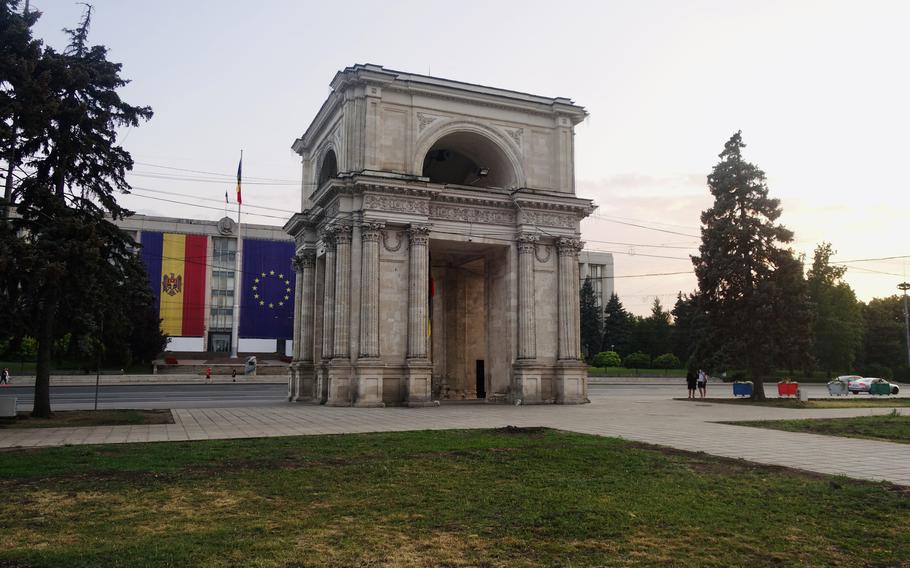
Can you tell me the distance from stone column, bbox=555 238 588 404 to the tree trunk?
2224 centimetres

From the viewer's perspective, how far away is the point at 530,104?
3650 centimetres

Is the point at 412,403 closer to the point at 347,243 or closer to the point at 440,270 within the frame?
the point at 347,243

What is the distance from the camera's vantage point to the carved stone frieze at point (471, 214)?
33938 millimetres

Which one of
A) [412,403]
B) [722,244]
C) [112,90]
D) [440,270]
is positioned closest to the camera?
[112,90]

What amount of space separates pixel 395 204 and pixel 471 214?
4254 mm

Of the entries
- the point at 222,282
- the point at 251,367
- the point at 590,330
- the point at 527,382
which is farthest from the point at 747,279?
the point at 222,282

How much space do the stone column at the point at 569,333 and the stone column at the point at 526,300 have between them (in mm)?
1567

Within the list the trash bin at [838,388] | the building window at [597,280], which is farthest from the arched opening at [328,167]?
the building window at [597,280]

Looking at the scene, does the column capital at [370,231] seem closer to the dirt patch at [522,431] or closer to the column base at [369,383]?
the column base at [369,383]

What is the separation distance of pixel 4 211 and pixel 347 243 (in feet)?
50.8

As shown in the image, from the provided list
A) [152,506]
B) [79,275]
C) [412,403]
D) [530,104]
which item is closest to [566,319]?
[412,403]

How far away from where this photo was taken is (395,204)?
32.4 metres

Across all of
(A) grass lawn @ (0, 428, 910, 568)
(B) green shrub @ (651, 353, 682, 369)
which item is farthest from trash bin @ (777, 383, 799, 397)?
(B) green shrub @ (651, 353, 682, 369)

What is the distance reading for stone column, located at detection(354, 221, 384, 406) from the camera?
→ 30.7m
